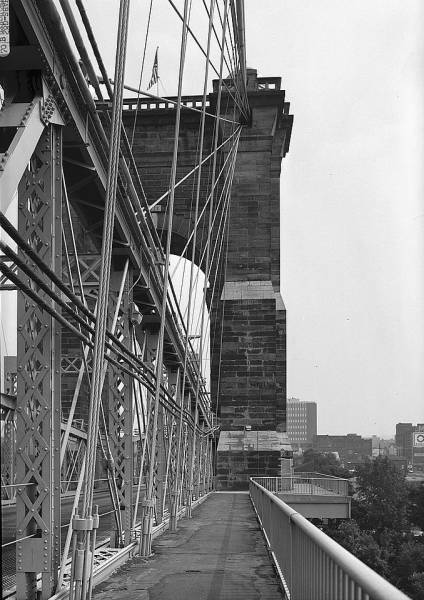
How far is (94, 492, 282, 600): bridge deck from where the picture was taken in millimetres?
7488

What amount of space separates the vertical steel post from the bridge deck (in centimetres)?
86

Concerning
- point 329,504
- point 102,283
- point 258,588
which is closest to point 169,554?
point 258,588

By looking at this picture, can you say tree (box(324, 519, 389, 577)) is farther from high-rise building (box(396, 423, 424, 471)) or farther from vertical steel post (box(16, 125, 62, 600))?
high-rise building (box(396, 423, 424, 471))

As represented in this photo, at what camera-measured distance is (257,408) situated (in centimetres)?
3662

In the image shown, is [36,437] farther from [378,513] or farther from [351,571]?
[378,513]

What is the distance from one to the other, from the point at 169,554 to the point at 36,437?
4207 mm

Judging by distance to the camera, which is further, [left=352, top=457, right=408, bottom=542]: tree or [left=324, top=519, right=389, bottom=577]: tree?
[left=352, top=457, right=408, bottom=542]: tree

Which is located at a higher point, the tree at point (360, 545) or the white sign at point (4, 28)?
the white sign at point (4, 28)

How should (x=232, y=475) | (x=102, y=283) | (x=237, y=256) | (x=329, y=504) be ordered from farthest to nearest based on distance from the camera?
1. (x=237, y=256)
2. (x=232, y=475)
3. (x=329, y=504)
4. (x=102, y=283)

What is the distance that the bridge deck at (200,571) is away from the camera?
7.49 metres

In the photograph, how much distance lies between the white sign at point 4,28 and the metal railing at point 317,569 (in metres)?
2.77

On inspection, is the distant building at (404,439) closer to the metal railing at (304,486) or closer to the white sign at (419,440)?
the white sign at (419,440)

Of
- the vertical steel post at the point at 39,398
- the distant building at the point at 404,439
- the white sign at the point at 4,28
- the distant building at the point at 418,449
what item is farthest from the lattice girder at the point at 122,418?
the distant building at the point at 404,439

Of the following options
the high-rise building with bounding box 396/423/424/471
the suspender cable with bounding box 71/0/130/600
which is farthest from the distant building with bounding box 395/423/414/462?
the suspender cable with bounding box 71/0/130/600
